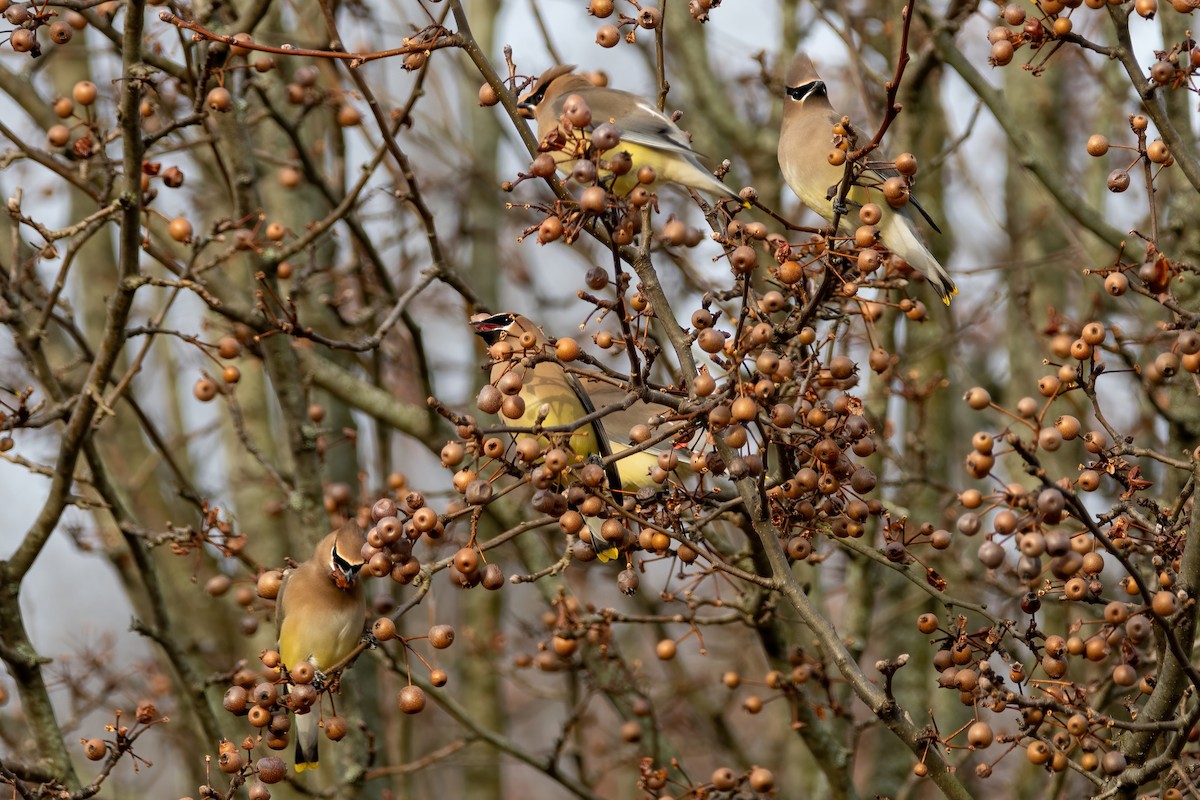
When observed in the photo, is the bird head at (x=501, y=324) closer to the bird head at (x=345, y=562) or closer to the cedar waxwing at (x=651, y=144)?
the cedar waxwing at (x=651, y=144)

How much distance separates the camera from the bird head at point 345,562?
11.4 feet

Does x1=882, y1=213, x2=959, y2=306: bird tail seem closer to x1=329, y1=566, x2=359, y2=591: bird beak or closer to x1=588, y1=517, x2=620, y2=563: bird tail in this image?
x1=588, y1=517, x2=620, y2=563: bird tail

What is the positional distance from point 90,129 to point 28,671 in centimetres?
A: 160

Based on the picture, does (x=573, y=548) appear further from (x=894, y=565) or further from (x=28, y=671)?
(x=28, y=671)

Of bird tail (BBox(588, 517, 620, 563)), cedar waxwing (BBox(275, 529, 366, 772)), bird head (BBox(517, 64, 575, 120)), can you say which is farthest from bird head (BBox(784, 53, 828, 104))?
cedar waxwing (BBox(275, 529, 366, 772))

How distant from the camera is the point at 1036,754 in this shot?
2.66 metres

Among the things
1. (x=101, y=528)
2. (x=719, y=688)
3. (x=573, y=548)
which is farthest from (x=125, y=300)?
(x=719, y=688)

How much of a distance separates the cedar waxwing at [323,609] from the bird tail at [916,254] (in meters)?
1.70

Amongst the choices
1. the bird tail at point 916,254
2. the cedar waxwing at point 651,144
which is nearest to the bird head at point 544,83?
the cedar waxwing at point 651,144

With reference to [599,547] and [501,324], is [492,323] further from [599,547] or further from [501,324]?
[599,547]

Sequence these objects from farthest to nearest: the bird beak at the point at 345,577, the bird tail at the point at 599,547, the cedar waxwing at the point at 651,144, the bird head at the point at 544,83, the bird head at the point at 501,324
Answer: the bird head at the point at 544,83, the cedar waxwing at the point at 651,144, the bird head at the point at 501,324, the bird beak at the point at 345,577, the bird tail at the point at 599,547

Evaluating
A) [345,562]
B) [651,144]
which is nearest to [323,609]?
[345,562]

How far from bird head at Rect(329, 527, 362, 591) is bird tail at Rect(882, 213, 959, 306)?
5.42 ft

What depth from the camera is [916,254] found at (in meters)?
3.78
